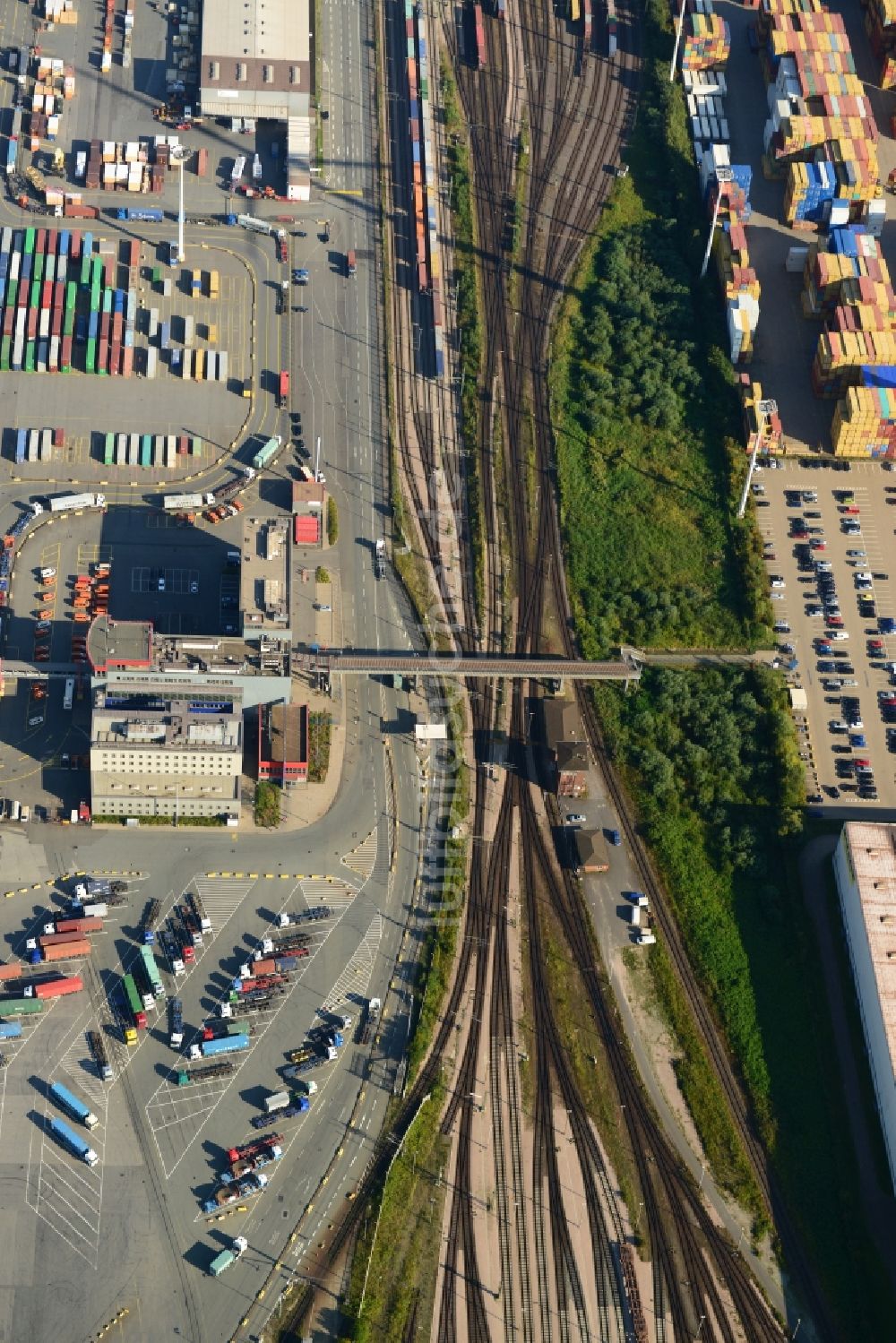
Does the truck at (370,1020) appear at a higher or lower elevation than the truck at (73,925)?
lower

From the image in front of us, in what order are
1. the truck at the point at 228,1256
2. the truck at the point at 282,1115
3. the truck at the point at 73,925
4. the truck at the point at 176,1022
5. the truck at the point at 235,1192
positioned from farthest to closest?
the truck at the point at 73,925, the truck at the point at 176,1022, the truck at the point at 282,1115, the truck at the point at 235,1192, the truck at the point at 228,1256

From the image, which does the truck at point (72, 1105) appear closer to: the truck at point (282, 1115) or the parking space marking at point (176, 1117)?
the parking space marking at point (176, 1117)

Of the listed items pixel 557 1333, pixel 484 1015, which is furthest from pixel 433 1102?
pixel 557 1333

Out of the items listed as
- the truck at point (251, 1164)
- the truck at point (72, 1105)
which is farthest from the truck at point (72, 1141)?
the truck at point (251, 1164)

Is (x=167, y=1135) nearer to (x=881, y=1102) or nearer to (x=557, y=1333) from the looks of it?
(x=557, y=1333)

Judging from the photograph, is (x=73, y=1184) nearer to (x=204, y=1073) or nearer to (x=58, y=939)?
(x=204, y=1073)

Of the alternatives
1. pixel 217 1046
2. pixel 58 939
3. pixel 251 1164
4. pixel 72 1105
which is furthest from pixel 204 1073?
pixel 58 939

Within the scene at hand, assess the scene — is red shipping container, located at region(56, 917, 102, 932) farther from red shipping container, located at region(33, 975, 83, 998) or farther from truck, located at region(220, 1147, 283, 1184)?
truck, located at region(220, 1147, 283, 1184)
